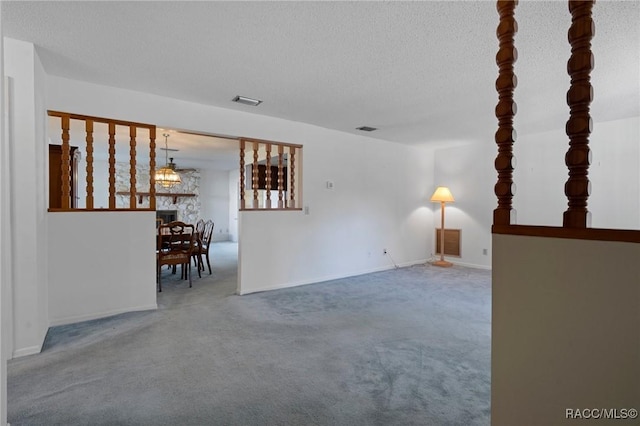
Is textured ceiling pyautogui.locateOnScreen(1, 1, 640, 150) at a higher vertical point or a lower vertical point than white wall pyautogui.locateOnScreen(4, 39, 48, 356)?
higher

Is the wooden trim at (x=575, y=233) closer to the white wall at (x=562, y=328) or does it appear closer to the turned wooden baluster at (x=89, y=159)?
the white wall at (x=562, y=328)

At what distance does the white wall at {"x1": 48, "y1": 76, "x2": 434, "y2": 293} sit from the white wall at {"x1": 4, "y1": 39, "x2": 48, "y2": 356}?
65cm

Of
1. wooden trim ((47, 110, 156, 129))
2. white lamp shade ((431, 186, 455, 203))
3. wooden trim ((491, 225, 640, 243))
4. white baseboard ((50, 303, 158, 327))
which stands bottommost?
white baseboard ((50, 303, 158, 327))

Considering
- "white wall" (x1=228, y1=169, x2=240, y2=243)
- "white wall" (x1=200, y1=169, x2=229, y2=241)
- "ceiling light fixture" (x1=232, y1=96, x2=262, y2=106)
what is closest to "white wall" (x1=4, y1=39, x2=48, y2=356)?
"ceiling light fixture" (x1=232, y1=96, x2=262, y2=106)

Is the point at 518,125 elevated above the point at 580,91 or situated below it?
above

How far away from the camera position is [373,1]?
186 cm

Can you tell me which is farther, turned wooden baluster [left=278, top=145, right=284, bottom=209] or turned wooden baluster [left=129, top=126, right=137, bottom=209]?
turned wooden baluster [left=278, top=145, right=284, bottom=209]

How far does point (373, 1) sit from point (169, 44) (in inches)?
60.6

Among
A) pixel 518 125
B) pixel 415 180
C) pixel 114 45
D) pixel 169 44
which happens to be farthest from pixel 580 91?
pixel 415 180

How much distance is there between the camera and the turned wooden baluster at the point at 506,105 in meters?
1.17

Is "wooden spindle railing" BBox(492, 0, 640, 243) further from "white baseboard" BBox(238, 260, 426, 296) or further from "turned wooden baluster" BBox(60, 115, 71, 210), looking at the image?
"turned wooden baluster" BBox(60, 115, 71, 210)

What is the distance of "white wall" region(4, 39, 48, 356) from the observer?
2.39 m

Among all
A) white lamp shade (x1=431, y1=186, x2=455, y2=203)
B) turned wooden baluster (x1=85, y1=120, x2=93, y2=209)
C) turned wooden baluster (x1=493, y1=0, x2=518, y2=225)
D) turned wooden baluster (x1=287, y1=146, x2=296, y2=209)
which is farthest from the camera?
white lamp shade (x1=431, y1=186, x2=455, y2=203)

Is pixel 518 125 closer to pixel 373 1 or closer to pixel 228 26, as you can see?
pixel 373 1
